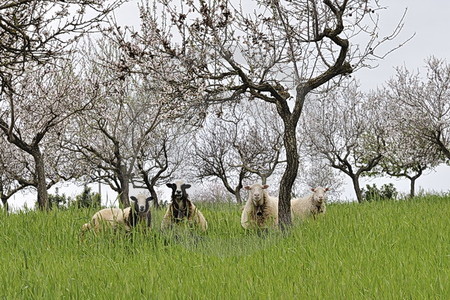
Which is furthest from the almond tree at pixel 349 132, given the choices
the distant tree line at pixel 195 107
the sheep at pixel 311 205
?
the sheep at pixel 311 205

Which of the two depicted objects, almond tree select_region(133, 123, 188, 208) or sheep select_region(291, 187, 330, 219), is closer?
sheep select_region(291, 187, 330, 219)

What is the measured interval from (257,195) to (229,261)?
2643 millimetres

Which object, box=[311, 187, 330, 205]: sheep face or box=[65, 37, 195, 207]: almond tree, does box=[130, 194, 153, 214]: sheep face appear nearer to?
box=[311, 187, 330, 205]: sheep face

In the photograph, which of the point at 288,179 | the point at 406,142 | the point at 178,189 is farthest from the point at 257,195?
the point at 406,142

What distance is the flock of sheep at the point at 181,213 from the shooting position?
8891 mm

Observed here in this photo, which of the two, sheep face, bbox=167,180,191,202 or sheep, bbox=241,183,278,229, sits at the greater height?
sheep face, bbox=167,180,191,202

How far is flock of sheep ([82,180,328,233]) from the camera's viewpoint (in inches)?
350

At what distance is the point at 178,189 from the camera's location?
891 centimetres

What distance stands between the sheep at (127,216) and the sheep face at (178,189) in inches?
21.3

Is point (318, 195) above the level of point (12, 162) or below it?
below

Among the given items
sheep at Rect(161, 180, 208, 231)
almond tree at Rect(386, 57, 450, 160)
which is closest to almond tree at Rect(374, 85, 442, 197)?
almond tree at Rect(386, 57, 450, 160)

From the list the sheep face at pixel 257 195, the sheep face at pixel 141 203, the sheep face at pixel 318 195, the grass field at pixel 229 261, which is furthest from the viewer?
the sheep face at pixel 318 195

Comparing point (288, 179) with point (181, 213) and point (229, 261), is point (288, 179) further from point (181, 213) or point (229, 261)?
point (229, 261)

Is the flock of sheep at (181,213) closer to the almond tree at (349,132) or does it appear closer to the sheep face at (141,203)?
the sheep face at (141,203)
